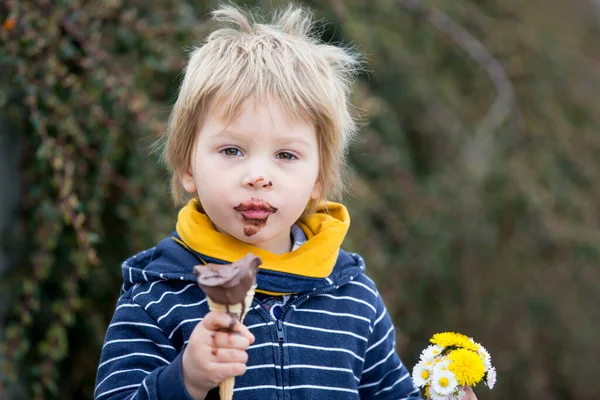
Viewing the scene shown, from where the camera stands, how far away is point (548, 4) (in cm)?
433

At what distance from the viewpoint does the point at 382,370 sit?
161cm

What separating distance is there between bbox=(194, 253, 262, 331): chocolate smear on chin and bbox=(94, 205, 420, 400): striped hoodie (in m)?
0.20

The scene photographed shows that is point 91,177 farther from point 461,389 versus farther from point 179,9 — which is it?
point 461,389

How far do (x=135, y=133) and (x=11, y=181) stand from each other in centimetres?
38

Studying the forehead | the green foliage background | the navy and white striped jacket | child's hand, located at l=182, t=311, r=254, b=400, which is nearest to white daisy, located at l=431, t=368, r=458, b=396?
the navy and white striped jacket

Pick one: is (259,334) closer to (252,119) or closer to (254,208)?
(254,208)

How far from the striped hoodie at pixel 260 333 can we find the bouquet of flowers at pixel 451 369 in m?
0.16

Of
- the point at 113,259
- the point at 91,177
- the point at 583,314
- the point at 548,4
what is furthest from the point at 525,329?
the point at 91,177

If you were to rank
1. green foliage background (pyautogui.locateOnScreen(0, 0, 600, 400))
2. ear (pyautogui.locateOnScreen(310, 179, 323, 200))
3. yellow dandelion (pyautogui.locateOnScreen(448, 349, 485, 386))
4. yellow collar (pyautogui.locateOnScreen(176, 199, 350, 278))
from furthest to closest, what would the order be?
green foliage background (pyautogui.locateOnScreen(0, 0, 600, 400)) → ear (pyautogui.locateOnScreen(310, 179, 323, 200)) → yellow collar (pyautogui.locateOnScreen(176, 199, 350, 278)) → yellow dandelion (pyautogui.locateOnScreen(448, 349, 485, 386))

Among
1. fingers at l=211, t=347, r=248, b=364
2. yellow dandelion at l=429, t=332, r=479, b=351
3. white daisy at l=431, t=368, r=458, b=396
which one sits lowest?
fingers at l=211, t=347, r=248, b=364

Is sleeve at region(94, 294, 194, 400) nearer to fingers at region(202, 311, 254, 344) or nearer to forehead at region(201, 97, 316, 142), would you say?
fingers at region(202, 311, 254, 344)

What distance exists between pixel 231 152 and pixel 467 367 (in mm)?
536

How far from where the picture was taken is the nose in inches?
53.8

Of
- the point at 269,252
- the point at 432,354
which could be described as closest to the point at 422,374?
the point at 432,354
